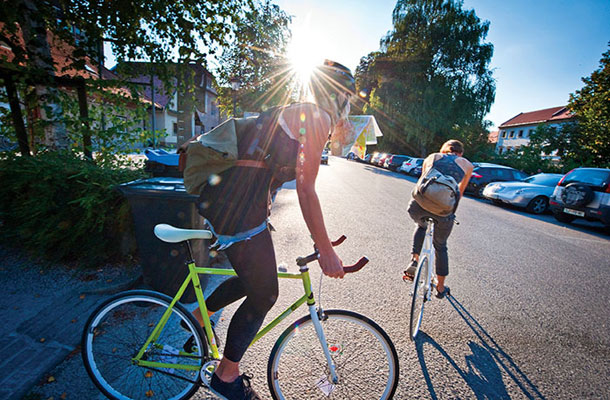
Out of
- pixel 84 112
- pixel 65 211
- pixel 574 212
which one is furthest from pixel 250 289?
pixel 574 212

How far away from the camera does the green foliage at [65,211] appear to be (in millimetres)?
3242

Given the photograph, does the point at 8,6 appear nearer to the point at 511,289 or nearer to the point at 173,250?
the point at 173,250

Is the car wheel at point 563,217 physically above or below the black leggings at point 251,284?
below

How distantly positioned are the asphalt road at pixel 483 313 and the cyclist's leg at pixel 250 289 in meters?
0.60

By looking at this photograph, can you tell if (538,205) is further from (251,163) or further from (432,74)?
(432,74)

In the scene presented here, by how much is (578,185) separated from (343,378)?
9.68 m

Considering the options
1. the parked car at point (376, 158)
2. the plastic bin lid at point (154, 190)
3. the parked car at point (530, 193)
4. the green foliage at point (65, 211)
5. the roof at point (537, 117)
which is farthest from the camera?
the roof at point (537, 117)

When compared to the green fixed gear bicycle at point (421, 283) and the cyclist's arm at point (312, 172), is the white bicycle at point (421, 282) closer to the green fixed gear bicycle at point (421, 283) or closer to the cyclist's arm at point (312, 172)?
the green fixed gear bicycle at point (421, 283)

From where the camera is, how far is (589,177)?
26.5ft

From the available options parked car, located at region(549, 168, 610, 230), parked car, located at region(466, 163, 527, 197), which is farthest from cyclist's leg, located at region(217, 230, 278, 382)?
parked car, located at region(466, 163, 527, 197)

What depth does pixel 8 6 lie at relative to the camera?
3588mm

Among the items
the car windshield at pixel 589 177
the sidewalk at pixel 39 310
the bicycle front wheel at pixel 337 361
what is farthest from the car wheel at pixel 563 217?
the sidewalk at pixel 39 310

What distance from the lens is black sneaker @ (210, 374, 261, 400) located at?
5.61ft

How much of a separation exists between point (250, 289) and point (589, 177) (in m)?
10.5
